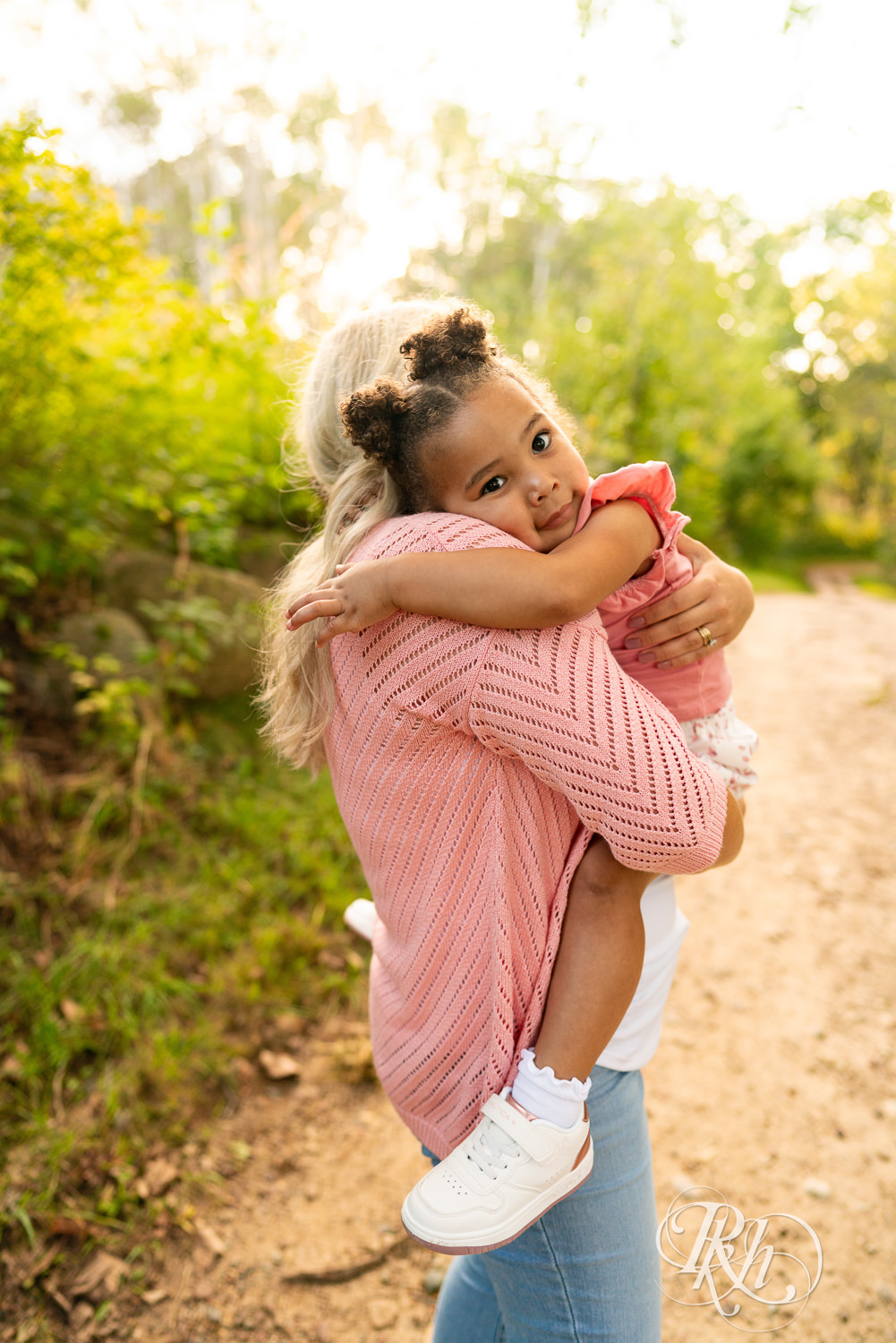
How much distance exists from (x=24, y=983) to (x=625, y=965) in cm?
230

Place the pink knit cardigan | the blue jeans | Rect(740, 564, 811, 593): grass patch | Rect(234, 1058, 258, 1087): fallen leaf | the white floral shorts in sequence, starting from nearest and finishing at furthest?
1. the pink knit cardigan
2. the blue jeans
3. the white floral shorts
4. Rect(234, 1058, 258, 1087): fallen leaf
5. Rect(740, 564, 811, 593): grass patch

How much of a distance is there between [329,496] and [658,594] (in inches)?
23.2

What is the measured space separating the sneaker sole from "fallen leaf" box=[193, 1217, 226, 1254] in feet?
4.91

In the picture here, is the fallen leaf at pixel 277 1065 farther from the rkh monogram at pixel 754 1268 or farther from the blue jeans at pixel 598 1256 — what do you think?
the blue jeans at pixel 598 1256

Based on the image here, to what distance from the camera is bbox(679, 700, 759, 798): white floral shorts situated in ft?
5.00

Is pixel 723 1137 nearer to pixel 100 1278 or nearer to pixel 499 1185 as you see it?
pixel 100 1278

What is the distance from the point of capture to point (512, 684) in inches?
41.3

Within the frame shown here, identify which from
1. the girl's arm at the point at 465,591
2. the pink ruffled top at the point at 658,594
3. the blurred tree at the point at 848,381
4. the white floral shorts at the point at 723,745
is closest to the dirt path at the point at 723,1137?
the white floral shorts at the point at 723,745

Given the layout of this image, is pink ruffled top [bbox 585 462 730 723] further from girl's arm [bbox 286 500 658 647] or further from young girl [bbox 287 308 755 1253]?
girl's arm [bbox 286 500 658 647]

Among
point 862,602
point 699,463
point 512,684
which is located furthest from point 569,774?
point 862,602

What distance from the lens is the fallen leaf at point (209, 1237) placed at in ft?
7.39

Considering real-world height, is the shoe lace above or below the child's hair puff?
below

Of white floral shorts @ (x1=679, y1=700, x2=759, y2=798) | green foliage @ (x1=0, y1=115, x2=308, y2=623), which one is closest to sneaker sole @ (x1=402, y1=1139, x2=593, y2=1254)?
white floral shorts @ (x1=679, y1=700, x2=759, y2=798)

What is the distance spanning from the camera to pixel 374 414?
1.21m
